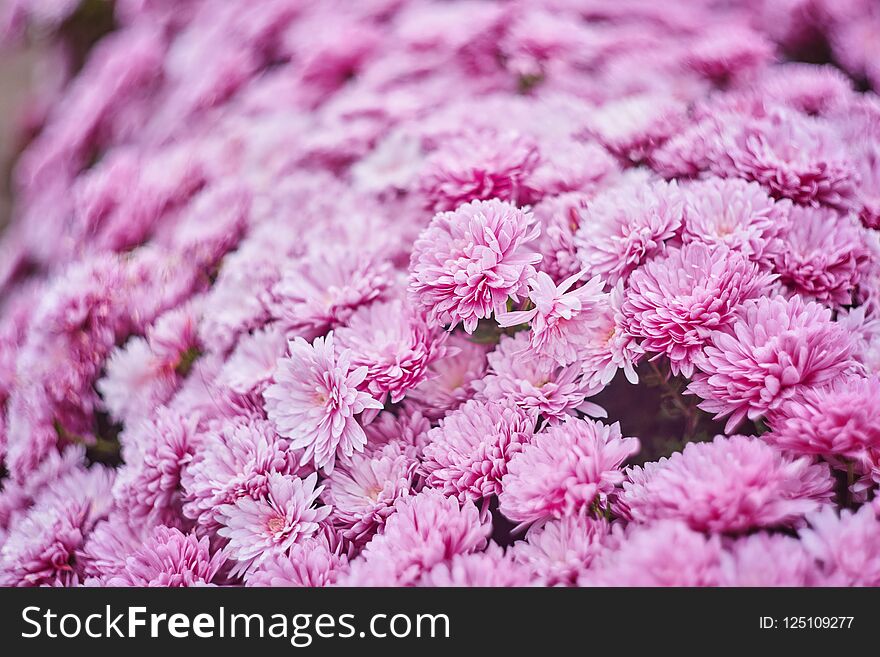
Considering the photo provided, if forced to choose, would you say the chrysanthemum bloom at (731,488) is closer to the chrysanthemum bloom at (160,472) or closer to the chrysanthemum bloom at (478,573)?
the chrysanthemum bloom at (478,573)

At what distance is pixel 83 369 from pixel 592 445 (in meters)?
1.02

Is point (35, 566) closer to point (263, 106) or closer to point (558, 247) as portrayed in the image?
point (558, 247)

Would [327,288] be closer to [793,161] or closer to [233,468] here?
[233,468]

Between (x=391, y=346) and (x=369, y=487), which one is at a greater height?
(x=391, y=346)

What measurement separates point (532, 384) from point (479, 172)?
40 cm

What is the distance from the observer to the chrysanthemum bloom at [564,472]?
84cm

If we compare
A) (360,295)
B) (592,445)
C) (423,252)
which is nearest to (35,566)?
(360,295)

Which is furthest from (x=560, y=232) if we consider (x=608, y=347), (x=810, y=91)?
(x=810, y=91)

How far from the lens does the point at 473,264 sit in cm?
96

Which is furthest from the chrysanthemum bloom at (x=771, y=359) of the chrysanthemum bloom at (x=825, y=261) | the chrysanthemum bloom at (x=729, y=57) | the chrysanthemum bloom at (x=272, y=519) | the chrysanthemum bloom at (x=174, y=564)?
the chrysanthemum bloom at (x=729, y=57)

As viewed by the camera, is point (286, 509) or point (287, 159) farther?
point (287, 159)

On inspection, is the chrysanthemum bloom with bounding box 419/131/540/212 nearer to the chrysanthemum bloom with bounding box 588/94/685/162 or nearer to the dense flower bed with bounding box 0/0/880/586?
the dense flower bed with bounding box 0/0/880/586

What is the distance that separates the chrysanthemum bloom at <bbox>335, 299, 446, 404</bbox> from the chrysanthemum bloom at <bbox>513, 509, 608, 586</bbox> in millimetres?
277

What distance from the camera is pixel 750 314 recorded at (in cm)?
91
